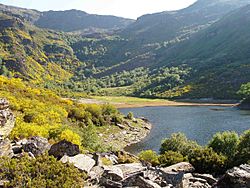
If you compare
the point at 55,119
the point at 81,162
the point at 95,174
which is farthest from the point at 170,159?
the point at 55,119

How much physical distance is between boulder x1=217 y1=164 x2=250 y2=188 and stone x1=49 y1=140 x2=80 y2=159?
11.8m

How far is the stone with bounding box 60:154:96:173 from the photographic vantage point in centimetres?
2393

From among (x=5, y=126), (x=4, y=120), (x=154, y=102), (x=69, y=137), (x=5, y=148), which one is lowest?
(x=154, y=102)

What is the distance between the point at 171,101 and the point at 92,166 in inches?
5887

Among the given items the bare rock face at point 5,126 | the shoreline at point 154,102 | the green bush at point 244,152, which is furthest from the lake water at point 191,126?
the shoreline at point 154,102

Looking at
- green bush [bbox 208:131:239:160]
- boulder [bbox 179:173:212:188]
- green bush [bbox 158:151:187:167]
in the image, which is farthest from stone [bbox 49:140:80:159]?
green bush [bbox 208:131:239:160]

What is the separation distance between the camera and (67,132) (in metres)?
47.6

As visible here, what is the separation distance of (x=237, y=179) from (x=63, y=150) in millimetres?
13643

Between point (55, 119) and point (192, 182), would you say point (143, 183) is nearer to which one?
point (192, 182)

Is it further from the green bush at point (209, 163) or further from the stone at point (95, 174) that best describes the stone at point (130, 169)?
the green bush at point (209, 163)

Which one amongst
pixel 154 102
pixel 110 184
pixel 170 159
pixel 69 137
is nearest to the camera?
pixel 110 184

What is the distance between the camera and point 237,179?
22.8 meters

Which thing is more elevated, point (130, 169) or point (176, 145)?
point (130, 169)

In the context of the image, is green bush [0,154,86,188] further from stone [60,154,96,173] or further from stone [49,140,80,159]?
stone [49,140,80,159]
